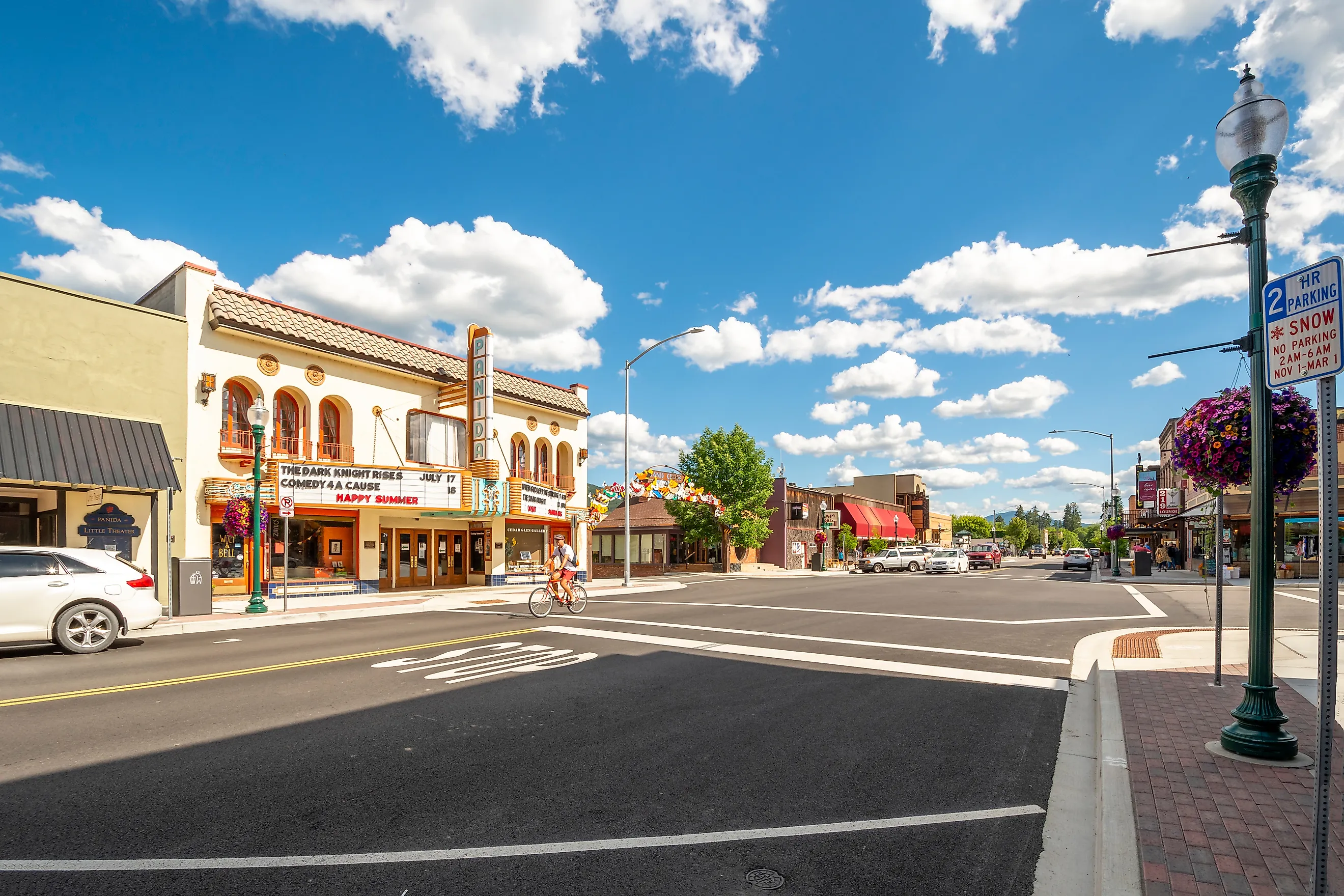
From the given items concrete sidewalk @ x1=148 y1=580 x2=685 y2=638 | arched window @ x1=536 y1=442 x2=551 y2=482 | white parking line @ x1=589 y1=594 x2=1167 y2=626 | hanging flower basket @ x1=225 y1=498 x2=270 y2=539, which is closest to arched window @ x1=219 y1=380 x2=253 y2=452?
hanging flower basket @ x1=225 y1=498 x2=270 y2=539

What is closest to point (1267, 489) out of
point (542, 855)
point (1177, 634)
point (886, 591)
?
point (542, 855)

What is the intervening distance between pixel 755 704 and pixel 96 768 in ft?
19.1

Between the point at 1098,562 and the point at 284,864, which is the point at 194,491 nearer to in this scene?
the point at 284,864

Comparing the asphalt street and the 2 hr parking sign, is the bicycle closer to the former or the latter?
the asphalt street

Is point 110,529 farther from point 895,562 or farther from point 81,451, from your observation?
point 895,562

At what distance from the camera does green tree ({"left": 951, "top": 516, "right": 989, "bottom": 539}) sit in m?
133

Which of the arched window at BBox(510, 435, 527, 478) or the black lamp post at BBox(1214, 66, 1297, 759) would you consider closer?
the black lamp post at BBox(1214, 66, 1297, 759)

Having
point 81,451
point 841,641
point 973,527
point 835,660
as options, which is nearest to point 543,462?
point 81,451

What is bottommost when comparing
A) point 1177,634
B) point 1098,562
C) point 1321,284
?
point 1098,562

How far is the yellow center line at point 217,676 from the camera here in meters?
8.19

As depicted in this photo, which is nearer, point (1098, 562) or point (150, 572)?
point (150, 572)

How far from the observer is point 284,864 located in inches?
163

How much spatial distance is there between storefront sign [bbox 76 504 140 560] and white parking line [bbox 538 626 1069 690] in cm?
1066

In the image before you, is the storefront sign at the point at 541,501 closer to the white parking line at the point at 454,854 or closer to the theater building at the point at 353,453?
the theater building at the point at 353,453
